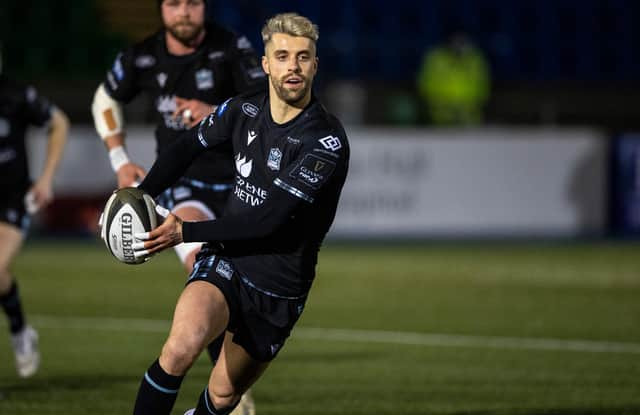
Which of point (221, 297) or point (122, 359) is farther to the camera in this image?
point (122, 359)

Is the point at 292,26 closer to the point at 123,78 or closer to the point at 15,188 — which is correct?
the point at 123,78

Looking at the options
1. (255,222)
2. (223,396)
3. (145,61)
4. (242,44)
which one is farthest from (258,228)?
(145,61)

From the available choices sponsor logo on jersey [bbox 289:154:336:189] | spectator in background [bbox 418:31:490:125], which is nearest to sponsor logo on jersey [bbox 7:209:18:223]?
sponsor logo on jersey [bbox 289:154:336:189]

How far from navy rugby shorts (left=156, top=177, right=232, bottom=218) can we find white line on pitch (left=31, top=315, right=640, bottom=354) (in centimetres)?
345

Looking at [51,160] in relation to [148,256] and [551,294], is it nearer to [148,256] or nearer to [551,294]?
[148,256]

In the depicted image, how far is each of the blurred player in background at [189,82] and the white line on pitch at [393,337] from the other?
353cm

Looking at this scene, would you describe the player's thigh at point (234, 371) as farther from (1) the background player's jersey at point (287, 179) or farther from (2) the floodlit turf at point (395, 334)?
(2) the floodlit turf at point (395, 334)

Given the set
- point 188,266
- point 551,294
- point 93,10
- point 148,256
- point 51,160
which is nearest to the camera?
point 148,256

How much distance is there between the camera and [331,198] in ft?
20.8

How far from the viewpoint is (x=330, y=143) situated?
20.4 feet

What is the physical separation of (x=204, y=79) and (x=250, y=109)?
1830 millimetres

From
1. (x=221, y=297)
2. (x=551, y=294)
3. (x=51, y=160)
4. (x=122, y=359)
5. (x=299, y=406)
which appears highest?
(x=221, y=297)

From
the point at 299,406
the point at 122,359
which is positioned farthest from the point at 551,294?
the point at 299,406

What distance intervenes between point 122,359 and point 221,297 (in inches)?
171
